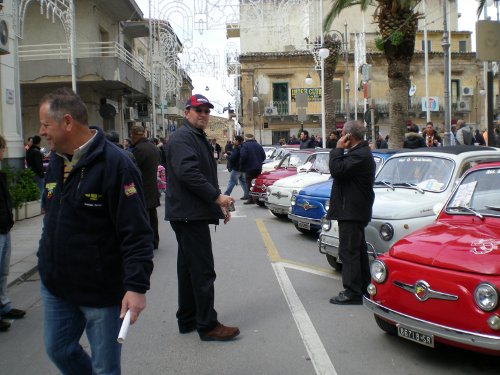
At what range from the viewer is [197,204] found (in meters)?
5.05

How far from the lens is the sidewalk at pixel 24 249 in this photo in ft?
26.7

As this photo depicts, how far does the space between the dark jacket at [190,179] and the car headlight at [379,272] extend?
142 cm

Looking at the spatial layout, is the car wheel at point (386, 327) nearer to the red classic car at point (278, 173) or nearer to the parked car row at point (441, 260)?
the parked car row at point (441, 260)

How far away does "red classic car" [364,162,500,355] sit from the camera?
3988 mm

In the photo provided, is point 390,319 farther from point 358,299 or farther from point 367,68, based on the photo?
point 367,68

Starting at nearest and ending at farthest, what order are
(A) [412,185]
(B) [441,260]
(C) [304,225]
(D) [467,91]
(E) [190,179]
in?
(B) [441,260]
(E) [190,179]
(A) [412,185]
(C) [304,225]
(D) [467,91]

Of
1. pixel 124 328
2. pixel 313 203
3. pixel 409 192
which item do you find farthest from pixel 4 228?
pixel 313 203

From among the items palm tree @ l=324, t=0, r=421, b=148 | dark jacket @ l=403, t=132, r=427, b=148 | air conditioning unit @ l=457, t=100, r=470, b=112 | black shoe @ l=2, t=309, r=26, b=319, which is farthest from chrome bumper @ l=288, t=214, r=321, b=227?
air conditioning unit @ l=457, t=100, r=470, b=112

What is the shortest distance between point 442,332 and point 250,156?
40.1ft

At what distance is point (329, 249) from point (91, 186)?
4819 millimetres

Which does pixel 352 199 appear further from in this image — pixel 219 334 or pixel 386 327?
pixel 219 334

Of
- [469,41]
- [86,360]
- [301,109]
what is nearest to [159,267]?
[86,360]

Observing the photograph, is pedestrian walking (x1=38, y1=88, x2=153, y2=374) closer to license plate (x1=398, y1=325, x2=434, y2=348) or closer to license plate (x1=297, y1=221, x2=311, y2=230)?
license plate (x1=398, y1=325, x2=434, y2=348)

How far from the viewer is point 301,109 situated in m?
26.3
